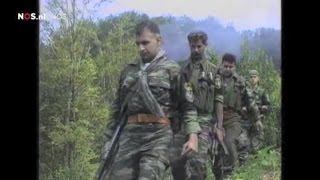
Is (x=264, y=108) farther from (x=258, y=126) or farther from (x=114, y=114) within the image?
(x=114, y=114)

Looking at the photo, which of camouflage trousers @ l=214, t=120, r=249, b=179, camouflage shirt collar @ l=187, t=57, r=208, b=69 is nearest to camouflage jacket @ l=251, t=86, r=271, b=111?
camouflage trousers @ l=214, t=120, r=249, b=179

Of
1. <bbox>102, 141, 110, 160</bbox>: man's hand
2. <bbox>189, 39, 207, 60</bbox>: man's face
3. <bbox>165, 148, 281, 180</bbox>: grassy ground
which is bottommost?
<bbox>165, 148, 281, 180</bbox>: grassy ground

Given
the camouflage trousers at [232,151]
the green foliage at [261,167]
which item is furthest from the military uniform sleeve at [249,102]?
the green foliage at [261,167]

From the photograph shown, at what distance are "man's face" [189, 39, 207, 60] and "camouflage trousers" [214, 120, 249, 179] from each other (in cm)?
46

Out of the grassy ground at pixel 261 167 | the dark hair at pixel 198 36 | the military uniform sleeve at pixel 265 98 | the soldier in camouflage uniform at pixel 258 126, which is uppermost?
the dark hair at pixel 198 36

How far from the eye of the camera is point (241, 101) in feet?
13.2

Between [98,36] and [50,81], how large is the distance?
40cm

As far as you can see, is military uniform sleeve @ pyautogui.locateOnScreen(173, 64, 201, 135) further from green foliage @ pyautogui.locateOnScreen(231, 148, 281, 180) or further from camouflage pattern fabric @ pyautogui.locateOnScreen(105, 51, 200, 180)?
green foliage @ pyautogui.locateOnScreen(231, 148, 281, 180)

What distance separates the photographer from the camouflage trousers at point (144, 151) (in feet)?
12.8

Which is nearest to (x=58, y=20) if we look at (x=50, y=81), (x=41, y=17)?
(x=41, y=17)

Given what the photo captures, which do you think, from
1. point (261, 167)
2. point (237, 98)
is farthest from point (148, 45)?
point (261, 167)

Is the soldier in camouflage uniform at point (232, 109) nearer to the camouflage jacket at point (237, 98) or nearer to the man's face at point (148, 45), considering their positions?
the camouflage jacket at point (237, 98)

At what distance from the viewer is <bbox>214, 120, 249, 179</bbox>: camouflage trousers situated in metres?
3.98

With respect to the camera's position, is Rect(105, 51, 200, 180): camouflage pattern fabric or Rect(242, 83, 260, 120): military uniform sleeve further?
Rect(242, 83, 260, 120): military uniform sleeve
